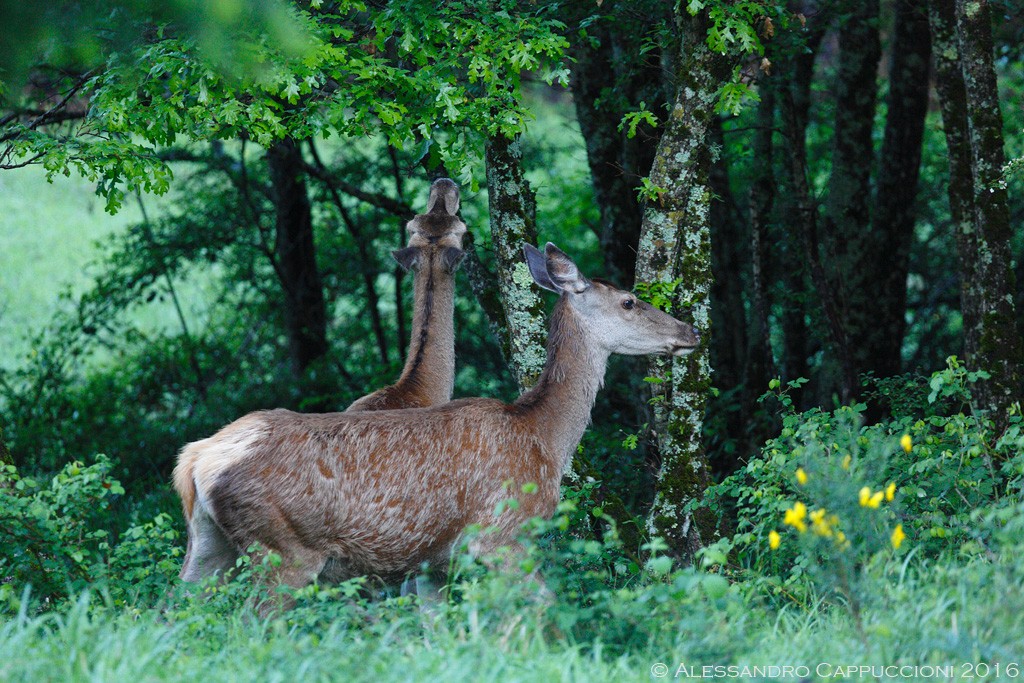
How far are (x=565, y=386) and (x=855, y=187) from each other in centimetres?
607

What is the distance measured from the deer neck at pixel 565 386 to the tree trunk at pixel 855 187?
548 cm

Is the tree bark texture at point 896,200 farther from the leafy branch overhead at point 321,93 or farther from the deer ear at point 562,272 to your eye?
the leafy branch overhead at point 321,93

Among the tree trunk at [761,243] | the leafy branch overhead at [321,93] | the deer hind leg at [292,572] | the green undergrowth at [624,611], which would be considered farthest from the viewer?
the tree trunk at [761,243]

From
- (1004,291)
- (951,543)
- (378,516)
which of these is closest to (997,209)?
(1004,291)

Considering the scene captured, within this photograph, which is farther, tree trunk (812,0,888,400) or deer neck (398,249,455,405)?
tree trunk (812,0,888,400)

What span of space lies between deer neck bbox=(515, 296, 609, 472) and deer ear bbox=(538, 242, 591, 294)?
0.33 ft

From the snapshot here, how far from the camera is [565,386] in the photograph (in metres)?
6.82

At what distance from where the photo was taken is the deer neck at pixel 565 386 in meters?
6.62

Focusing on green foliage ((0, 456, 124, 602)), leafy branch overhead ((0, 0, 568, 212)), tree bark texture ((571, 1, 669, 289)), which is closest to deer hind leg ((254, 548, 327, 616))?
green foliage ((0, 456, 124, 602))

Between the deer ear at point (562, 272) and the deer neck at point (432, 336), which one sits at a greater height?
the deer ear at point (562, 272)

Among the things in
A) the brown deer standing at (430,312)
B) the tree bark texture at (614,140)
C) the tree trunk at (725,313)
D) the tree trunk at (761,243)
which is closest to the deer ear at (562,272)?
the brown deer standing at (430,312)

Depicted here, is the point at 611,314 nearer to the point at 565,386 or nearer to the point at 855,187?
the point at 565,386

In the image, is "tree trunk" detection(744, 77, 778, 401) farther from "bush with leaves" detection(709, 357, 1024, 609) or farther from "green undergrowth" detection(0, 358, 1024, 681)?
"green undergrowth" detection(0, 358, 1024, 681)

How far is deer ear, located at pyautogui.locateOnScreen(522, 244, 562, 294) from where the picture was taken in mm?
6996
